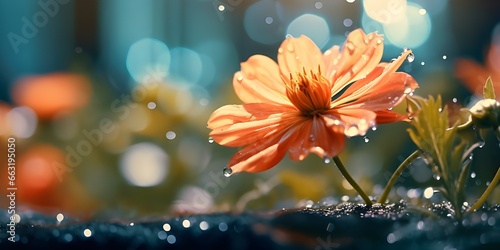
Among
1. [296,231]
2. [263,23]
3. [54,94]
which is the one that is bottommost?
[296,231]

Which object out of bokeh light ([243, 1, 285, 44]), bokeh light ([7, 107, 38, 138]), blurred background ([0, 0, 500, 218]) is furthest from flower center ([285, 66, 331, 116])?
bokeh light ([243, 1, 285, 44])

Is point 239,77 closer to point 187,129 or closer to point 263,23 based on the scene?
point 187,129

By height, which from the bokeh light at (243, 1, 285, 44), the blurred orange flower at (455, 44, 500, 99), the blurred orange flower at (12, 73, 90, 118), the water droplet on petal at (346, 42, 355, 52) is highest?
the bokeh light at (243, 1, 285, 44)

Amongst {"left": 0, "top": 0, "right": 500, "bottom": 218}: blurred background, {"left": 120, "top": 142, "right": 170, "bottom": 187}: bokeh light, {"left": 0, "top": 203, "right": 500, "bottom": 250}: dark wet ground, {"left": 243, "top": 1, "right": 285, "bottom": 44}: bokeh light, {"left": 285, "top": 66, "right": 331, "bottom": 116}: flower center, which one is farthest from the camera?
{"left": 243, "top": 1, "right": 285, "bottom": 44}: bokeh light

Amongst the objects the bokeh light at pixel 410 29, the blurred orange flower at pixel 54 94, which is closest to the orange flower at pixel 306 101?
the bokeh light at pixel 410 29

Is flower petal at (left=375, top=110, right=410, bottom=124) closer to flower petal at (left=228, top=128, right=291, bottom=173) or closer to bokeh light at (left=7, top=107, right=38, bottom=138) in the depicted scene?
flower petal at (left=228, top=128, right=291, bottom=173)

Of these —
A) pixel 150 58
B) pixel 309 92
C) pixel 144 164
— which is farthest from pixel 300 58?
pixel 150 58

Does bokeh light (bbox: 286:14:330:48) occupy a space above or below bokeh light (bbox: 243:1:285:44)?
below
